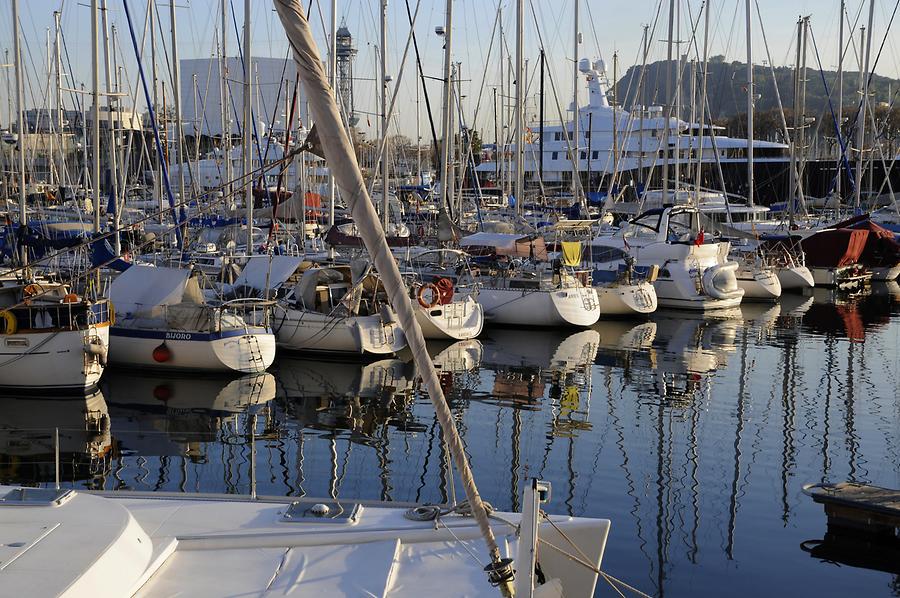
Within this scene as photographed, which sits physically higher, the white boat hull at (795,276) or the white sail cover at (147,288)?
the white sail cover at (147,288)

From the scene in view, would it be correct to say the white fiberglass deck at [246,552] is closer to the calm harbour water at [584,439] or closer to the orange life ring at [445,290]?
the calm harbour water at [584,439]

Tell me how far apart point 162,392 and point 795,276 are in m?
24.6

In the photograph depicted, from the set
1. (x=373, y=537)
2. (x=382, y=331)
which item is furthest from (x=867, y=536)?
(x=382, y=331)

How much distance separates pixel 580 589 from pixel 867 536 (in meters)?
5.75

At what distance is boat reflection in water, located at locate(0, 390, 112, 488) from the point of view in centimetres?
1338

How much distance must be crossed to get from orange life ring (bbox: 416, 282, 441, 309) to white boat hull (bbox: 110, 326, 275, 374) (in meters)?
4.36

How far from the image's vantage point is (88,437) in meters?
15.2

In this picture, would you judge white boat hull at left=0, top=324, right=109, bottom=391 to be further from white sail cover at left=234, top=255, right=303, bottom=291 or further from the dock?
the dock

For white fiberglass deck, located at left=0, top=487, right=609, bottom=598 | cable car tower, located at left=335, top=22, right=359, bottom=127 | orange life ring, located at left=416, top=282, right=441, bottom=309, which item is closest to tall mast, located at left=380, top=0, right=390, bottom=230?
cable car tower, located at left=335, top=22, right=359, bottom=127

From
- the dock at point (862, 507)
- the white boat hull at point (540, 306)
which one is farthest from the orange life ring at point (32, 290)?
the dock at point (862, 507)

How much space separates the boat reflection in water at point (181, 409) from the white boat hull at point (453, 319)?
4.55 m

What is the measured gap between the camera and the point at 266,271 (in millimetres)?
22578

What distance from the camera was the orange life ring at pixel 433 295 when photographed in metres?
23.0

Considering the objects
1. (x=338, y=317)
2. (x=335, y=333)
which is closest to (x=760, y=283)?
(x=338, y=317)
